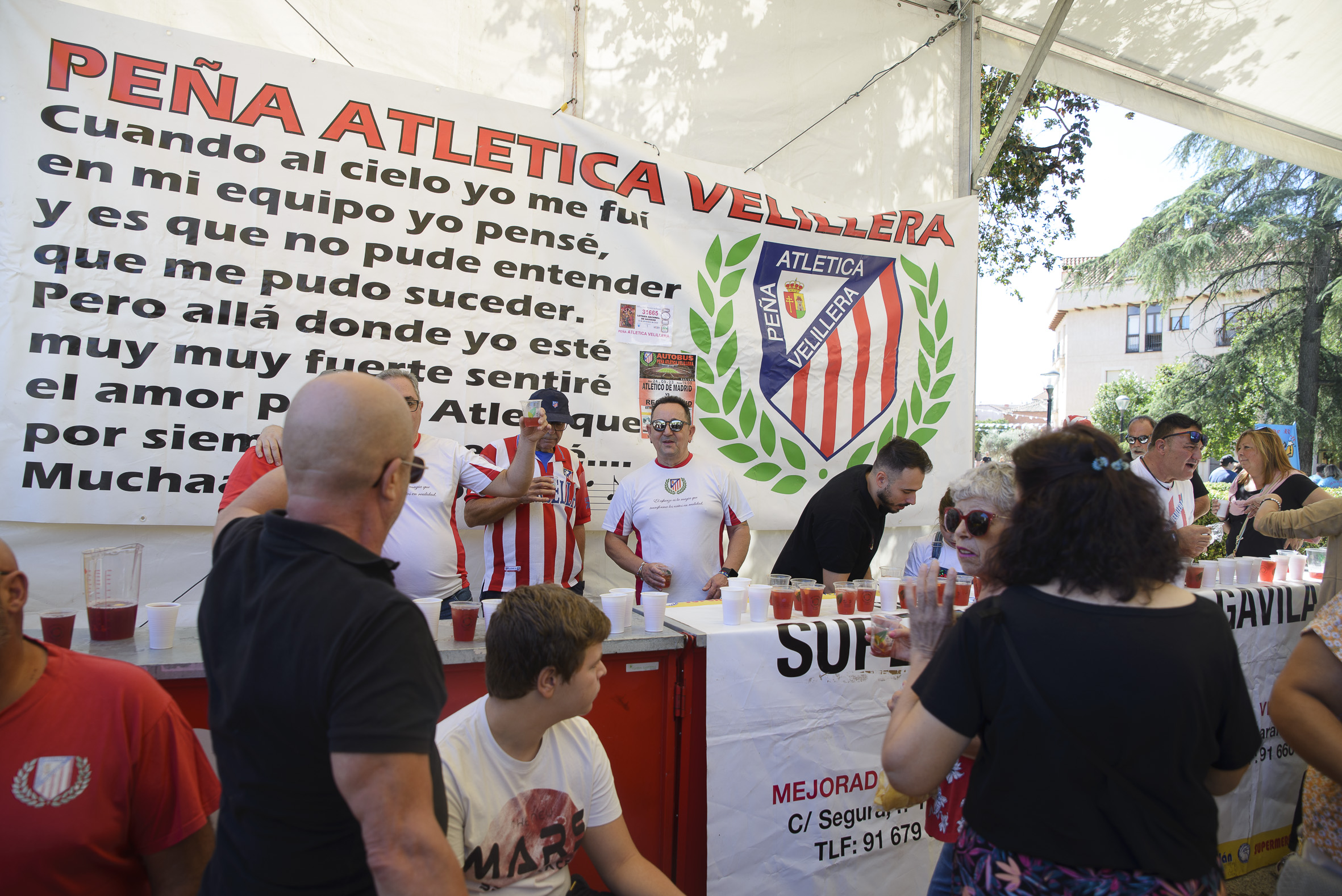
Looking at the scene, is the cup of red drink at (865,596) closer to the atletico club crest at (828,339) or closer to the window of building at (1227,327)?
the atletico club crest at (828,339)

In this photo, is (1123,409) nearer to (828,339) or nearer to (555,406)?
(828,339)

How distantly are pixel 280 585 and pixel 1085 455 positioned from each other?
1359 millimetres

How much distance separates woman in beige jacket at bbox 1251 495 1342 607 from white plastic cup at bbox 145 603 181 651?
423 centimetres

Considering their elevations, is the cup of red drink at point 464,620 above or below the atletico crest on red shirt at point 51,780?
above

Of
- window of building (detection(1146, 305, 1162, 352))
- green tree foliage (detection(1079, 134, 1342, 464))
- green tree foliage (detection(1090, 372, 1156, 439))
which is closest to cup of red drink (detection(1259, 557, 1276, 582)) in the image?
green tree foliage (detection(1079, 134, 1342, 464))

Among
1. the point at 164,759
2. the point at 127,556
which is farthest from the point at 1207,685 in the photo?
the point at 127,556

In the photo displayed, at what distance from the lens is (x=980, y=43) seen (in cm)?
521

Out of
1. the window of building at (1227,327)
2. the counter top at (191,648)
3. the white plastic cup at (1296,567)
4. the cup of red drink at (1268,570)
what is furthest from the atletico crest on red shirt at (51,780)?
the window of building at (1227,327)

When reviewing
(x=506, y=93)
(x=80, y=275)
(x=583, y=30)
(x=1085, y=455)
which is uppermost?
(x=583, y=30)

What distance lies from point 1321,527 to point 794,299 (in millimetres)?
2717

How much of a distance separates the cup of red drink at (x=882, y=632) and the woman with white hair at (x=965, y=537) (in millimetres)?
325

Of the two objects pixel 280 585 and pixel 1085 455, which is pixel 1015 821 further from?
pixel 280 585

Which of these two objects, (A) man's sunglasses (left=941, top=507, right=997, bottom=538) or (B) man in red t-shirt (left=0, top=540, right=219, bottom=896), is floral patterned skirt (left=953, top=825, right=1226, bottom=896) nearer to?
(A) man's sunglasses (left=941, top=507, right=997, bottom=538)

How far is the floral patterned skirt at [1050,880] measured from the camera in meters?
1.29
